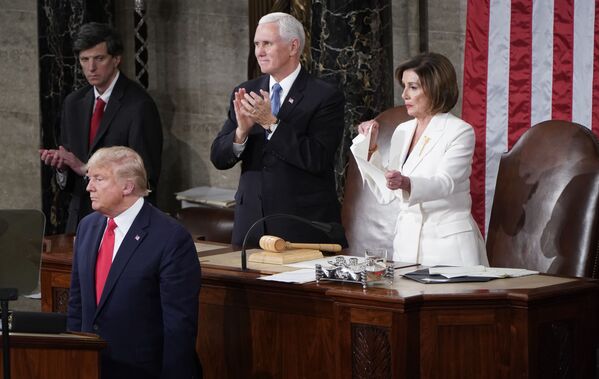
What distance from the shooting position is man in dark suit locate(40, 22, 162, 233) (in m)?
6.86

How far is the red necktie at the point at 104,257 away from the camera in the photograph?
4648mm

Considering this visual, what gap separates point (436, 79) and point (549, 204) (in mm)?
1072

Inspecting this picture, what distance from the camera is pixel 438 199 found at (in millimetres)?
5301

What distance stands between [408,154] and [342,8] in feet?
7.14

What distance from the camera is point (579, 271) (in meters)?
5.72

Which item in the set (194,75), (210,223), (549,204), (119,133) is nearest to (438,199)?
(549,204)

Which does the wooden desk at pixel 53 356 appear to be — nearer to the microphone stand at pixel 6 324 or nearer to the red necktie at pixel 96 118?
the microphone stand at pixel 6 324

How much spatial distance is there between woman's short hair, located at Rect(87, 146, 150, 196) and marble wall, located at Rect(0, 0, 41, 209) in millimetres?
4046

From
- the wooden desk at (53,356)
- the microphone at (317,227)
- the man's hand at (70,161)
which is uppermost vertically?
the man's hand at (70,161)

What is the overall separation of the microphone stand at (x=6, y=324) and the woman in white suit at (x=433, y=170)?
206 centimetres

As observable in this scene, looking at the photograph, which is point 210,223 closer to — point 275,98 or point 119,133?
point 119,133

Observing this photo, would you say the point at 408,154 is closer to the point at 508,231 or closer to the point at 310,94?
the point at 310,94

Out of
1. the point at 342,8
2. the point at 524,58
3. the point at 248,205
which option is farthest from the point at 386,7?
the point at 248,205

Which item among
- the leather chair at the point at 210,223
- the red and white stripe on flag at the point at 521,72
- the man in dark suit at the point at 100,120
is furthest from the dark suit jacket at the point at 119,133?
the red and white stripe on flag at the point at 521,72
